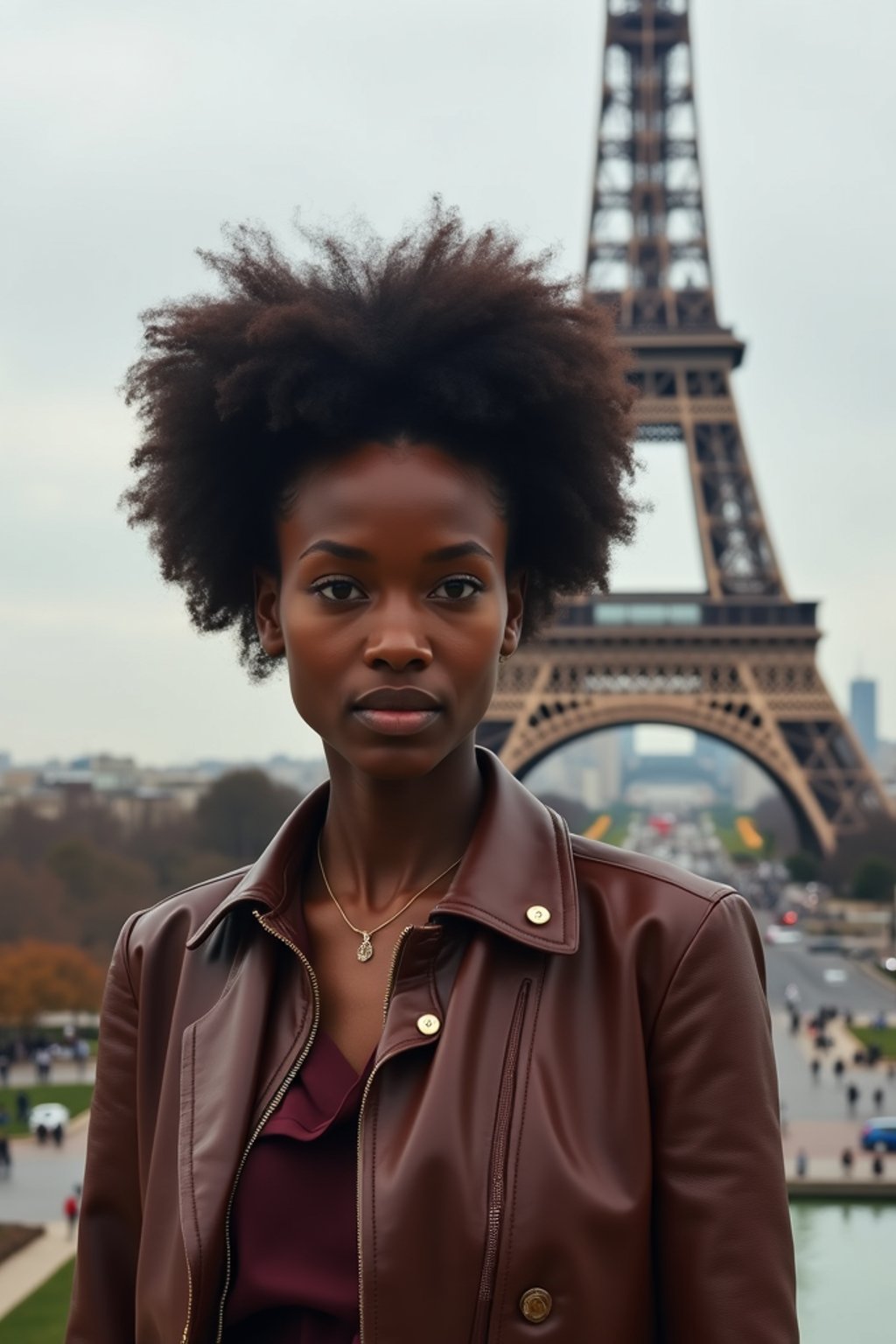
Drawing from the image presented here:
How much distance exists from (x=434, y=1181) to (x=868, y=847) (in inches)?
1987

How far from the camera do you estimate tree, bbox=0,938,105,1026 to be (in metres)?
31.9

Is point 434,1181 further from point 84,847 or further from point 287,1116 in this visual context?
point 84,847

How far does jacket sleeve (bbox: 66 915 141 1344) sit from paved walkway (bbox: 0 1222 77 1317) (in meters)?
13.5

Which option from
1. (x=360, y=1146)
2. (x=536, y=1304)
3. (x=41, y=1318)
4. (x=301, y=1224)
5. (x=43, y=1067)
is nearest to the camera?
(x=536, y=1304)

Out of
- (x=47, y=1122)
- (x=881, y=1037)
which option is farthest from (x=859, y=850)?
(x=47, y=1122)

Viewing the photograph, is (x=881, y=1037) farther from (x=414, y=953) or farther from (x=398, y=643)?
(x=398, y=643)

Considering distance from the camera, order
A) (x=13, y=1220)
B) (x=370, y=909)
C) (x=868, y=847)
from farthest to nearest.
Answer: (x=868, y=847) → (x=13, y=1220) → (x=370, y=909)

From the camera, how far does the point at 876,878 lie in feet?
169

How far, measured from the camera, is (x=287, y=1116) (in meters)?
3.26

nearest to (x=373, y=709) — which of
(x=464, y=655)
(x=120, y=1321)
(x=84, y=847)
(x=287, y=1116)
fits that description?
(x=464, y=655)

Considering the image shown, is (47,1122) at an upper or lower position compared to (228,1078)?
upper

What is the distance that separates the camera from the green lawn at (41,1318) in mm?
15273

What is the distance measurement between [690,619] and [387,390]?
45916 mm

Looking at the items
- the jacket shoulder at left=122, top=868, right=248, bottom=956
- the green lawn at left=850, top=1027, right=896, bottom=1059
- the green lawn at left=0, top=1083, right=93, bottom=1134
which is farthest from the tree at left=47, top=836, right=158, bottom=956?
the jacket shoulder at left=122, top=868, right=248, bottom=956
